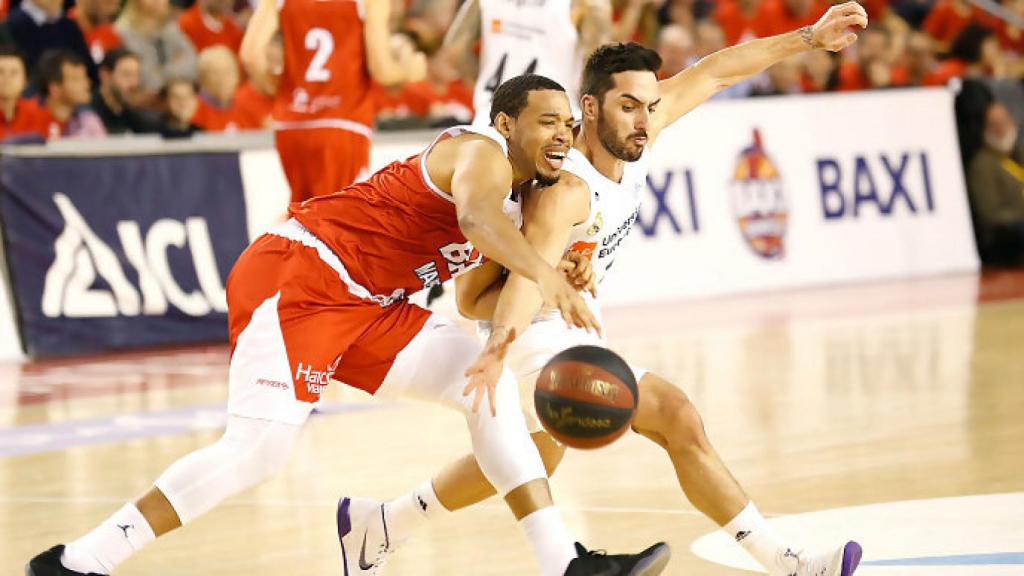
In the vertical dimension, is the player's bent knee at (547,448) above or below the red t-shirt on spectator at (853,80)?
below

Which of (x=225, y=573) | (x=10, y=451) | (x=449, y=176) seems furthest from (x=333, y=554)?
(x=10, y=451)

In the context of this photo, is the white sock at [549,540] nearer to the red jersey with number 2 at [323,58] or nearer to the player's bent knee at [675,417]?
the player's bent knee at [675,417]

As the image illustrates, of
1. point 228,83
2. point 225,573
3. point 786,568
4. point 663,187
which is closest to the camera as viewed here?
point 786,568

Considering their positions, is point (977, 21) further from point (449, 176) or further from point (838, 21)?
point (449, 176)

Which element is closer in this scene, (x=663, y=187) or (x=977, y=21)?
(x=663, y=187)

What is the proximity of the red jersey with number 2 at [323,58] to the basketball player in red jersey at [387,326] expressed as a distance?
4906mm

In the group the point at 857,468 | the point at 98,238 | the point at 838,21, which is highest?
the point at 838,21

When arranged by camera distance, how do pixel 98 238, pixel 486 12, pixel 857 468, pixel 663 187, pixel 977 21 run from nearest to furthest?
1. pixel 857 468
2. pixel 486 12
3. pixel 98 238
4. pixel 663 187
5. pixel 977 21

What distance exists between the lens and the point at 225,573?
249 inches

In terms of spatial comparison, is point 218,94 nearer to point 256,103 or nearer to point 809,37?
point 256,103

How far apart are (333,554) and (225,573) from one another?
1.46 ft

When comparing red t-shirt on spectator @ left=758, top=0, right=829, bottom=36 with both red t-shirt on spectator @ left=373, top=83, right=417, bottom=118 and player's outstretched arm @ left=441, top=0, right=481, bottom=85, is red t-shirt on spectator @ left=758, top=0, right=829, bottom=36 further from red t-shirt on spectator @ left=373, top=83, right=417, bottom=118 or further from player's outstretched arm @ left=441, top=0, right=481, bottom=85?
player's outstretched arm @ left=441, top=0, right=481, bottom=85

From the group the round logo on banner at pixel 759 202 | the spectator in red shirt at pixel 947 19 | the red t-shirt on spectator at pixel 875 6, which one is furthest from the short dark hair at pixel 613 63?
the spectator in red shirt at pixel 947 19

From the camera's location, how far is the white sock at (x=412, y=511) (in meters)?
6.03
